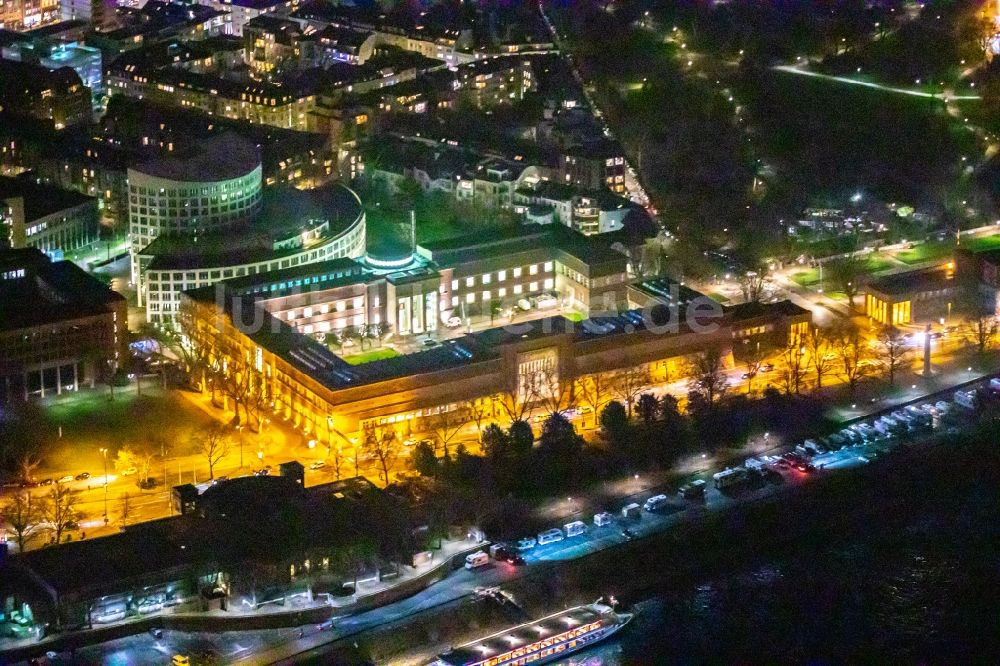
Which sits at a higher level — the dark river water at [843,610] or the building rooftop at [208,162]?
the building rooftop at [208,162]

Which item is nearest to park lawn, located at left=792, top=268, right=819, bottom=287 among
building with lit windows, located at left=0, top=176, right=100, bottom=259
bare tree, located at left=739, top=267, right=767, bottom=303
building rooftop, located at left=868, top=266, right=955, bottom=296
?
bare tree, located at left=739, top=267, right=767, bottom=303

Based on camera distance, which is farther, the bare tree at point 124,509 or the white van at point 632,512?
the white van at point 632,512

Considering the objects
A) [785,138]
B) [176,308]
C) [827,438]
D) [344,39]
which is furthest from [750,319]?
[344,39]

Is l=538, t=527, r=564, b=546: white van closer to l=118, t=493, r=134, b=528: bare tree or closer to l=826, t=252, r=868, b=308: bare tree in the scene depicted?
l=118, t=493, r=134, b=528: bare tree

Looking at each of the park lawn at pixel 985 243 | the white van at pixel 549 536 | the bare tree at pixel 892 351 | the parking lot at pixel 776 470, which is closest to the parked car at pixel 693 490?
the parking lot at pixel 776 470

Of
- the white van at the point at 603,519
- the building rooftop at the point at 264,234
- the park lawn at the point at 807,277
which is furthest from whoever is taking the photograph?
the park lawn at the point at 807,277

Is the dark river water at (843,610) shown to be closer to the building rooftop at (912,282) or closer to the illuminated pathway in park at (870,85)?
the building rooftop at (912,282)

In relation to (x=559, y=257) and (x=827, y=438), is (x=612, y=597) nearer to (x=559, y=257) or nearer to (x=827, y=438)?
(x=827, y=438)
